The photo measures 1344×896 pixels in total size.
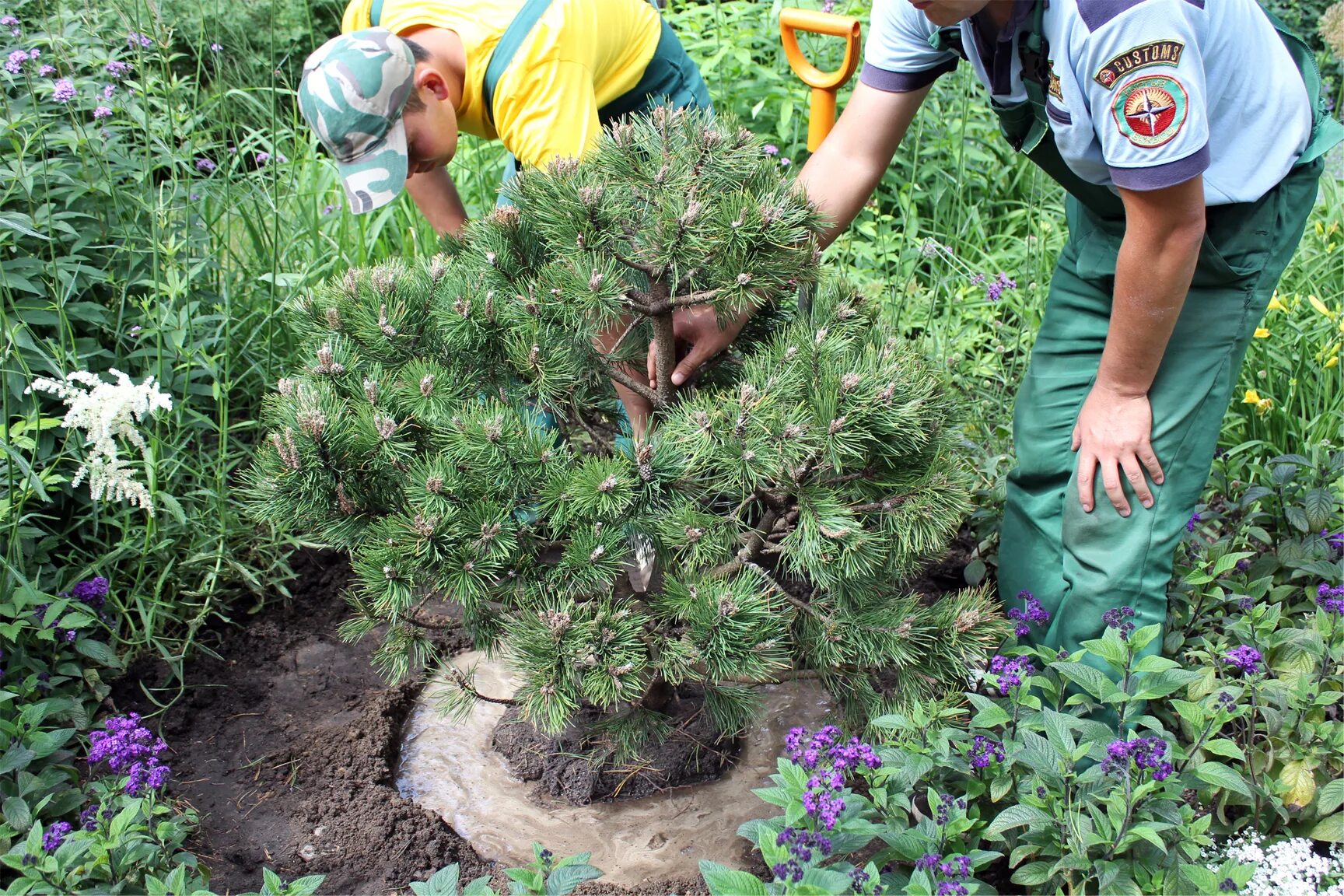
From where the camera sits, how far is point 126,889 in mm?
1616

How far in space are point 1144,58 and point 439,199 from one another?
1.79 metres

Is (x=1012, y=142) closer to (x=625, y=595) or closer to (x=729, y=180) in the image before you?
(x=729, y=180)

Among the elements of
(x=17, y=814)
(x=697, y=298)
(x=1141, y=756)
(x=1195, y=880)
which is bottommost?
(x=17, y=814)

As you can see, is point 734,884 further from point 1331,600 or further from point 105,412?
point 1331,600

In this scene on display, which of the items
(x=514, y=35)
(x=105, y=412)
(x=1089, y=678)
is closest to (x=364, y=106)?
(x=514, y=35)

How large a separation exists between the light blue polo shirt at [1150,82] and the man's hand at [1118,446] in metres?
0.39

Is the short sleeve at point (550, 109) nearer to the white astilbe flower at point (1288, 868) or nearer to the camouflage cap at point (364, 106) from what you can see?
the camouflage cap at point (364, 106)

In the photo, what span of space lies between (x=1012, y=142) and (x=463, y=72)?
1.18 meters

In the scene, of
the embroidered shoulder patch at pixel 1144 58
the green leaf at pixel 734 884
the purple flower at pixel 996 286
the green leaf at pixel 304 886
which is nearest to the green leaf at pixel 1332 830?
the green leaf at pixel 734 884

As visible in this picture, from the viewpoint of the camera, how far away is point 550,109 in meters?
2.09

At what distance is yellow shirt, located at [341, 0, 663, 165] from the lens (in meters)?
2.09

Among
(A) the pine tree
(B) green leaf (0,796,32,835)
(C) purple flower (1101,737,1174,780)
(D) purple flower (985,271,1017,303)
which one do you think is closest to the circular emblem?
(A) the pine tree

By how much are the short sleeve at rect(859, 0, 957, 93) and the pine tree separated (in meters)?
0.52

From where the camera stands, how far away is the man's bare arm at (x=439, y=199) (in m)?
2.75
